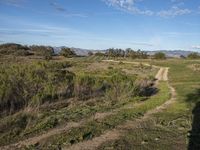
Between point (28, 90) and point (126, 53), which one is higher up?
point (28, 90)

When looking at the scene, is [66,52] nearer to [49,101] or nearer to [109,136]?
[49,101]

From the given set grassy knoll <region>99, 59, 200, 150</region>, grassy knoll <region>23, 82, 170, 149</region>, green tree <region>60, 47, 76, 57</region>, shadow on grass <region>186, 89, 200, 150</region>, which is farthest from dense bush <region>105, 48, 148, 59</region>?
grassy knoll <region>99, 59, 200, 150</region>

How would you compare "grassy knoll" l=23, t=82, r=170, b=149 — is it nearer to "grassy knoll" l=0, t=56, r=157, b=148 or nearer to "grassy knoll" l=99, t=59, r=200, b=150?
"grassy knoll" l=0, t=56, r=157, b=148

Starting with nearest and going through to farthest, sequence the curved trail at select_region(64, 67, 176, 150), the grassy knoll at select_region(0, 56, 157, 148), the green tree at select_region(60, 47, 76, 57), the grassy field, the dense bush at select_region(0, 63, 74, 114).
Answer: the curved trail at select_region(64, 67, 176, 150), the grassy field, the grassy knoll at select_region(0, 56, 157, 148), the dense bush at select_region(0, 63, 74, 114), the green tree at select_region(60, 47, 76, 57)

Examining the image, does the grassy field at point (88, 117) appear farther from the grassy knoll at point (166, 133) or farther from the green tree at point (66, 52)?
the green tree at point (66, 52)

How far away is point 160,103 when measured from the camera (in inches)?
772

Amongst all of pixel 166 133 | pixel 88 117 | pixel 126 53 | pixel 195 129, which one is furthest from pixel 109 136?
pixel 126 53

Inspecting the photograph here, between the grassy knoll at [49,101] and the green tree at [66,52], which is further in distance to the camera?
the green tree at [66,52]

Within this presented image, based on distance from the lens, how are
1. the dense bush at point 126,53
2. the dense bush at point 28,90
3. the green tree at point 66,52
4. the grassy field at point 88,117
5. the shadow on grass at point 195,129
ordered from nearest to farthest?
1. the shadow on grass at point 195,129
2. the grassy field at point 88,117
3. the dense bush at point 28,90
4. the green tree at point 66,52
5. the dense bush at point 126,53

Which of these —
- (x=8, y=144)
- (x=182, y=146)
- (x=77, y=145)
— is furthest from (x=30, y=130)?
(x=182, y=146)

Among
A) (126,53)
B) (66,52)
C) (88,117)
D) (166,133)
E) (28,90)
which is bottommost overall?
(126,53)

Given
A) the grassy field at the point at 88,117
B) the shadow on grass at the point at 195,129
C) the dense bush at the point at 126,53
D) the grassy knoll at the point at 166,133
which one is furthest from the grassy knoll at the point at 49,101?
the dense bush at the point at 126,53

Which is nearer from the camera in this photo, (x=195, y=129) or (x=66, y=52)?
(x=195, y=129)

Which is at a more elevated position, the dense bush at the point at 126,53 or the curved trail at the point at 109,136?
the curved trail at the point at 109,136
